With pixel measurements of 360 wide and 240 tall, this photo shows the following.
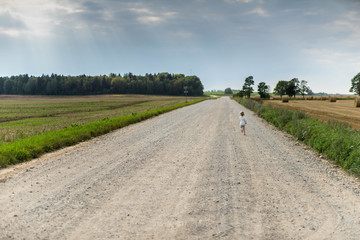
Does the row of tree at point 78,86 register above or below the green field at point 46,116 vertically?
above

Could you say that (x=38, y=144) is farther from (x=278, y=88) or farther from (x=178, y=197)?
(x=278, y=88)

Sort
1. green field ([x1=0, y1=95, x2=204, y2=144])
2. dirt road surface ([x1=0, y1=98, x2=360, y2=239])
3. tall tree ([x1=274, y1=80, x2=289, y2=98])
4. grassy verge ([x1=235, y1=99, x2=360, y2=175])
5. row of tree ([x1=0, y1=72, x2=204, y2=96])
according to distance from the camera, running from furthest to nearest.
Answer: row of tree ([x1=0, y1=72, x2=204, y2=96]), tall tree ([x1=274, y1=80, x2=289, y2=98]), green field ([x1=0, y1=95, x2=204, y2=144]), grassy verge ([x1=235, y1=99, x2=360, y2=175]), dirt road surface ([x1=0, y1=98, x2=360, y2=239])

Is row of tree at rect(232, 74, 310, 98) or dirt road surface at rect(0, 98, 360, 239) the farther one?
row of tree at rect(232, 74, 310, 98)

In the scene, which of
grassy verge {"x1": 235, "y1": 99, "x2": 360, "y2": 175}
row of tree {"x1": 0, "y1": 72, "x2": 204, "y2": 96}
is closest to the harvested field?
grassy verge {"x1": 235, "y1": 99, "x2": 360, "y2": 175}

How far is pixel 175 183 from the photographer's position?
6.12 m

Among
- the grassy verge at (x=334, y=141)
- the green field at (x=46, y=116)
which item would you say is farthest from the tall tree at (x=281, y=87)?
the grassy verge at (x=334, y=141)

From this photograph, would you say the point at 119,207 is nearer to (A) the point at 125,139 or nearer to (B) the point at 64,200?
(B) the point at 64,200

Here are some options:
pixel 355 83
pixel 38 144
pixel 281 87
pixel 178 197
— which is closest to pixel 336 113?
pixel 178 197

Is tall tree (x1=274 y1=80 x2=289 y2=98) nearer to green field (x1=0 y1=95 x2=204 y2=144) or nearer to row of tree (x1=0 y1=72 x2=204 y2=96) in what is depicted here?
row of tree (x1=0 y1=72 x2=204 y2=96)

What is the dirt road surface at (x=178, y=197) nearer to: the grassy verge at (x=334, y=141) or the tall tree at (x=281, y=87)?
the grassy verge at (x=334, y=141)

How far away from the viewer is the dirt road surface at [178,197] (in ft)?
13.1

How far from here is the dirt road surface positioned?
399 centimetres

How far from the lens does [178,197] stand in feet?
17.2

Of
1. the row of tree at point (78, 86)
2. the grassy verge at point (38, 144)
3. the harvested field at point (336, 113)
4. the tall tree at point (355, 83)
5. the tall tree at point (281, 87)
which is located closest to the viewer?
the grassy verge at point (38, 144)
